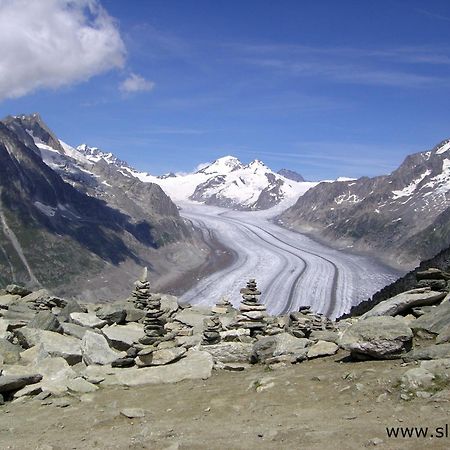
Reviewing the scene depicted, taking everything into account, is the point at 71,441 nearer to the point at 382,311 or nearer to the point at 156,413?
the point at 156,413

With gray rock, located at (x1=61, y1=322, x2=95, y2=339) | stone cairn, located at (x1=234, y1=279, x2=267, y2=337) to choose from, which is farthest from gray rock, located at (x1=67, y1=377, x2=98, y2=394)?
stone cairn, located at (x1=234, y1=279, x2=267, y2=337)

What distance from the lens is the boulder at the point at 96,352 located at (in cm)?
2362

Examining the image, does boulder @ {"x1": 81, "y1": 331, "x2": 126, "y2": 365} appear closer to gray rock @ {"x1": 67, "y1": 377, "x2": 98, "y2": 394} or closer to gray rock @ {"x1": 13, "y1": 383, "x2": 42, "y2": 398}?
gray rock @ {"x1": 67, "y1": 377, "x2": 98, "y2": 394}

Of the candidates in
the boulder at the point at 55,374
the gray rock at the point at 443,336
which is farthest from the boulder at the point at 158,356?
the gray rock at the point at 443,336

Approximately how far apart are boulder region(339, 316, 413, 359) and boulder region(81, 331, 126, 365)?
11164 millimetres

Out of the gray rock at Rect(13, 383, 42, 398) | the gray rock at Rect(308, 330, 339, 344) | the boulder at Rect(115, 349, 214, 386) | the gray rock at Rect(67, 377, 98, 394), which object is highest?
the gray rock at Rect(308, 330, 339, 344)

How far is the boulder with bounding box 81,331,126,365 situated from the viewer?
77.5 ft

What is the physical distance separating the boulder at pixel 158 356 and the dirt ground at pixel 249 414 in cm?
220

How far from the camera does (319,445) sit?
1152 centimetres

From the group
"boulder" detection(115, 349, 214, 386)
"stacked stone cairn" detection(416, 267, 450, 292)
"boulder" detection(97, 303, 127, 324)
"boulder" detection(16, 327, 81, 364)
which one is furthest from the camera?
"boulder" detection(97, 303, 127, 324)

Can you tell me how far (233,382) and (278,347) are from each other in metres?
3.56

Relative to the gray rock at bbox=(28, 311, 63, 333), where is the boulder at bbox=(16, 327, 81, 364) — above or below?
below

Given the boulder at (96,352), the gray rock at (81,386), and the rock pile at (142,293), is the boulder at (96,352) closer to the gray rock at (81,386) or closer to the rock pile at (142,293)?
the gray rock at (81,386)

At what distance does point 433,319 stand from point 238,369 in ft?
26.1
